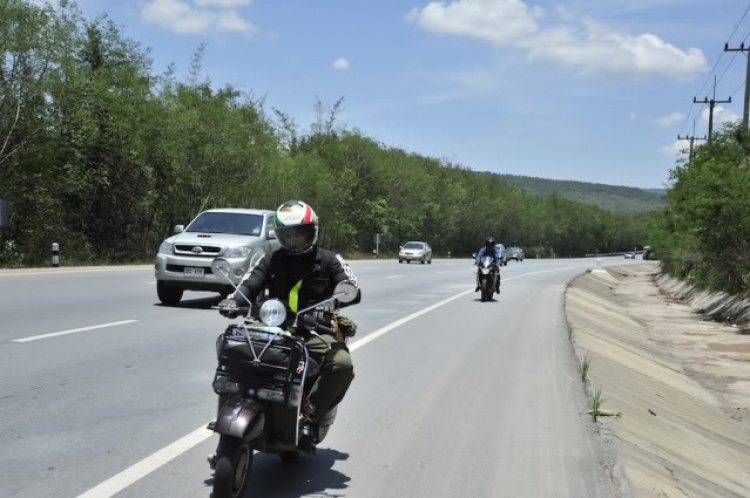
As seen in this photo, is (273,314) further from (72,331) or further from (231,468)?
(72,331)

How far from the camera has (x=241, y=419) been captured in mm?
4121

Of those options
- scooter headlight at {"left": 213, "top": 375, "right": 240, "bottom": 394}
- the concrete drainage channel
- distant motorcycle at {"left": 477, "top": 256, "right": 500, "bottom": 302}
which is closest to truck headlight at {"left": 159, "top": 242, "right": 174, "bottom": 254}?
the concrete drainage channel

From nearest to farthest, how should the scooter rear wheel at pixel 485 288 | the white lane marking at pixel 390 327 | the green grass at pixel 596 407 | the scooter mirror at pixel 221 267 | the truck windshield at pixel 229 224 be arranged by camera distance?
1. the scooter mirror at pixel 221 267
2. the green grass at pixel 596 407
3. the white lane marking at pixel 390 327
4. the truck windshield at pixel 229 224
5. the scooter rear wheel at pixel 485 288

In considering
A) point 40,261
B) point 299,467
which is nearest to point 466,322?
point 299,467

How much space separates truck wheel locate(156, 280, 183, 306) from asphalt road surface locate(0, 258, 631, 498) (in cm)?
173

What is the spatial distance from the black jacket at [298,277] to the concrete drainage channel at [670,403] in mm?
2262

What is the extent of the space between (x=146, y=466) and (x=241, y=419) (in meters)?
1.32

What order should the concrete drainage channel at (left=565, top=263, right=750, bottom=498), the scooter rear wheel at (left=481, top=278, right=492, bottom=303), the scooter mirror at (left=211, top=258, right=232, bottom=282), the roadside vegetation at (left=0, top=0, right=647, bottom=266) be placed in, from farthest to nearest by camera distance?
the roadside vegetation at (left=0, top=0, right=647, bottom=266) → the scooter rear wheel at (left=481, top=278, right=492, bottom=303) → the concrete drainage channel at (left=565, top=263, right=750, bottom=498) → the scooter mirror at (left=211, top=258, right=232, bottom=282)

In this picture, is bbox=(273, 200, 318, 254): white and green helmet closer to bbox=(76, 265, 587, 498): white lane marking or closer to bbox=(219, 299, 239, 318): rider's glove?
bbox=(219, 299, 239, 318): rider's glove

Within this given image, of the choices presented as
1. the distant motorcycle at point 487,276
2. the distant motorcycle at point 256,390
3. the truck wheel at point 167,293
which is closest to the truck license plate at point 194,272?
the truck wheel at point 167,293

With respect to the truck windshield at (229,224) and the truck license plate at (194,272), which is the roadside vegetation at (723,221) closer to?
the truck windshield at (229,224)

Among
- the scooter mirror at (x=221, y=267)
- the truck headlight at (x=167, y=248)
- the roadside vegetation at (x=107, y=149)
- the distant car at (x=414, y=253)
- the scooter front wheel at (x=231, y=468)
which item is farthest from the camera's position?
the distant car at (x=414, y=253)

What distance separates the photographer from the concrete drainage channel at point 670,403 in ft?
19.6

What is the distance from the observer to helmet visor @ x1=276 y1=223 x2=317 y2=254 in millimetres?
4758
